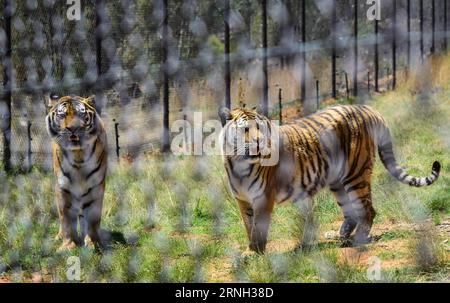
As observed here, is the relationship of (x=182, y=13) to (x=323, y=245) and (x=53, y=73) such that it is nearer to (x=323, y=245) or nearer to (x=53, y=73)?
(x=53, y=73)

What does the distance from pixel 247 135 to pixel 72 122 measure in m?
0.55

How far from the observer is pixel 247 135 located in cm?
203

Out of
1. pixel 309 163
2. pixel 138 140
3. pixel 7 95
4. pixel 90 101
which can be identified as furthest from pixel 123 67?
pixel 309 163

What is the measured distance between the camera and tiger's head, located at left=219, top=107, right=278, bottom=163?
2.02 metres

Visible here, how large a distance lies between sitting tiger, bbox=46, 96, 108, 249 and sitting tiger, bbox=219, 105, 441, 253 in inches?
17.4

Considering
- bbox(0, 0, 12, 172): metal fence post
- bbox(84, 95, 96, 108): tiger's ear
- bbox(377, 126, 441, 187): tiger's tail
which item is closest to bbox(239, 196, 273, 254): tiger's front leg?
bbox(377, 126, 441, 187): tiger's tail

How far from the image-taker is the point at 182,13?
470 centimetres

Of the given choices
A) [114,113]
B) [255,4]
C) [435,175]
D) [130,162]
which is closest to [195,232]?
[435,175]

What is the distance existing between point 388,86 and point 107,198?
4.44 meters

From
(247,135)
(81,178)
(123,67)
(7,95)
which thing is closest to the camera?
(247,135)

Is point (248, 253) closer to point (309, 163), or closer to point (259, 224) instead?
point (259, 224)

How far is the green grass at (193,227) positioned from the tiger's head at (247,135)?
0.25m

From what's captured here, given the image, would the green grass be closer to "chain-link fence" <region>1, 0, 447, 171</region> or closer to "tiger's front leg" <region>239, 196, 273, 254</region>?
"tiger's front leg" <region>239, 196, 273, 254</region>

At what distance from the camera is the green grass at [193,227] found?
186cm
